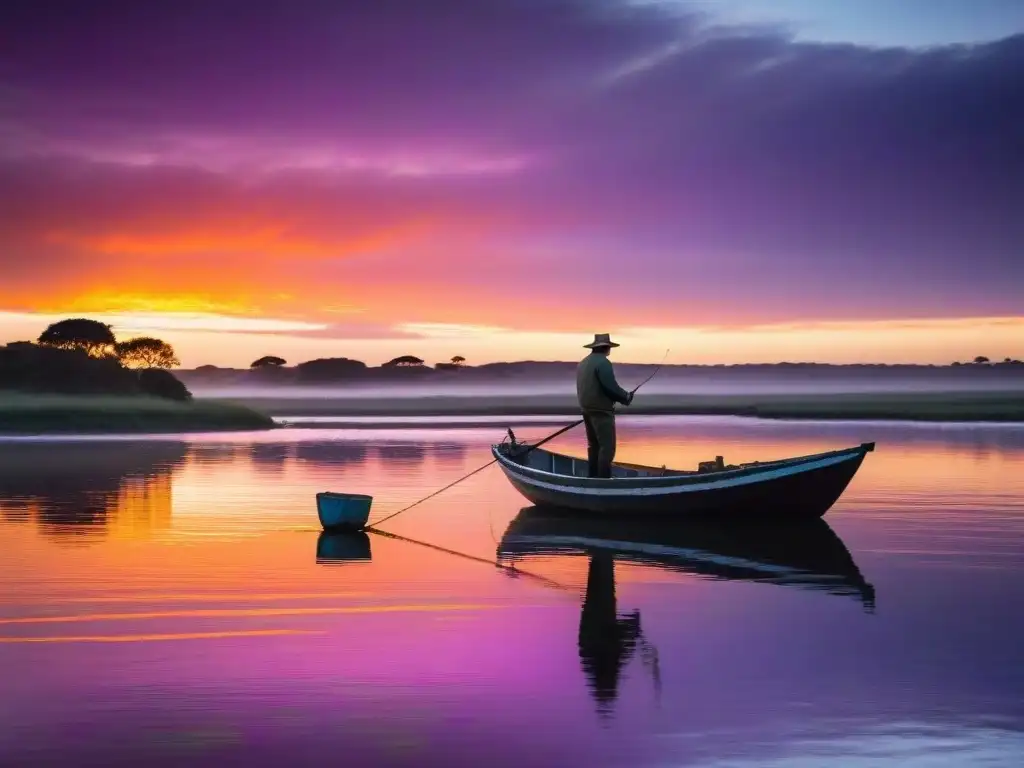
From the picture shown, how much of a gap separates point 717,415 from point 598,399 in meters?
91.6

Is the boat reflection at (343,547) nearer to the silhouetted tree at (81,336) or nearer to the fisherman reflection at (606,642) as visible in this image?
the fisherman reflection at (606,642)

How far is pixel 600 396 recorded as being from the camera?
2519cm

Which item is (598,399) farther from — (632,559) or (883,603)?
(883,603)

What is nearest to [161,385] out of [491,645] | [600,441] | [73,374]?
[73,374]

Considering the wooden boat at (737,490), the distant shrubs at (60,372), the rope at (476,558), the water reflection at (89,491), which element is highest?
the distant shrubs at (60,372)

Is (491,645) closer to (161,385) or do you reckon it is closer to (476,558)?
(476,558)

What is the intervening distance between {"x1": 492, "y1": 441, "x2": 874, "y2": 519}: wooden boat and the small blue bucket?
4819mm

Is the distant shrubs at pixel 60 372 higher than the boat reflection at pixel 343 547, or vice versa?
the distant shrubs at pixel 60 372

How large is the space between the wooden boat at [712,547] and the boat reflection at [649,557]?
0.02 m

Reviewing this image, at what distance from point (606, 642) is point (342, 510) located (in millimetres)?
10867

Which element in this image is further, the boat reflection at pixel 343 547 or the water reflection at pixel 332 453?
the water reflection at pixel 332 453

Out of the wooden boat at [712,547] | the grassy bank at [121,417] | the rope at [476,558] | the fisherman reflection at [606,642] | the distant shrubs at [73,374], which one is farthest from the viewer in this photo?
the distant shrubs at [73,374]

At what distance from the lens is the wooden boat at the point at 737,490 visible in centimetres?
2312

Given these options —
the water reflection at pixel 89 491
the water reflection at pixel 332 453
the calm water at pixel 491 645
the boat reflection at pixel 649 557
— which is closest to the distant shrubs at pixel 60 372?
the water reflection at pixel 332 453
